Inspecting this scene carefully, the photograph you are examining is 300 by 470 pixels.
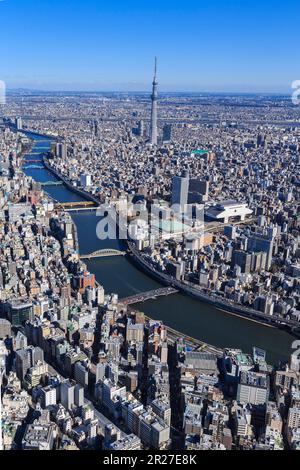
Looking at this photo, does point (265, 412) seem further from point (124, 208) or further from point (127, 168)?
point (127, 168)

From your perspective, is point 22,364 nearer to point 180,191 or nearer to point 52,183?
point 180,191

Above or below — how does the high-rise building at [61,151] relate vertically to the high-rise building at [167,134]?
below

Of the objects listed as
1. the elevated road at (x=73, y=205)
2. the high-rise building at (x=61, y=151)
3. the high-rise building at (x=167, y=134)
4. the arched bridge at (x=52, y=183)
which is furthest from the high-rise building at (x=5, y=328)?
the high-rise building at (x=167, y=134)

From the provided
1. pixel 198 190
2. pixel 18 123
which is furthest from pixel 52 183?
pixel 18 123

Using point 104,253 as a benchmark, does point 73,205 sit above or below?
above

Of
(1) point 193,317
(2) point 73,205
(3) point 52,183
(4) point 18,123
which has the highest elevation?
(4) point 18,123

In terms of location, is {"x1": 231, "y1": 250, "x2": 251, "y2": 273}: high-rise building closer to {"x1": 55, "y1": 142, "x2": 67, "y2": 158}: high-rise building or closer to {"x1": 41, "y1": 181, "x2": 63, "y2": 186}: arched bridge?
{"x1": 41, "y1": 181, "x2": 63, "y2": 186}: arched bridge

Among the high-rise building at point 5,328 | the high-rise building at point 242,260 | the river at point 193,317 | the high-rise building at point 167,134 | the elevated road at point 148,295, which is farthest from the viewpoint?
the high-rise building at point 167,134

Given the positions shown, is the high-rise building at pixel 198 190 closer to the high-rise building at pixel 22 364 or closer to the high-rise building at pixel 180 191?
the high-rise building at pixel 180 191
